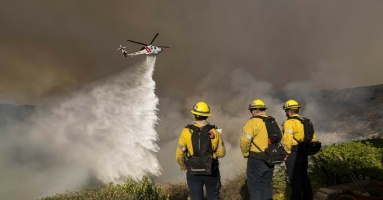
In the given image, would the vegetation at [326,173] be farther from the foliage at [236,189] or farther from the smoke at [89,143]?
the smoke at [89,143]

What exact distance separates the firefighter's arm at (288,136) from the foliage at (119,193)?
405cm

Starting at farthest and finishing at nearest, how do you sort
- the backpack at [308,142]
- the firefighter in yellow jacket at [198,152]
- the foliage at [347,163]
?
1. the foliage at [347,163]
2. the backpack at [308,142]
3. the firefighter in yellow jacket at [198,152]

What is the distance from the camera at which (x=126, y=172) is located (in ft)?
115

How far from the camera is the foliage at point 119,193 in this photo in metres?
7.17

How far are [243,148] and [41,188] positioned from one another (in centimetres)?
6248

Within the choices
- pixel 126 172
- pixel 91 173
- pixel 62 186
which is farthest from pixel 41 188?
pixel 126 172

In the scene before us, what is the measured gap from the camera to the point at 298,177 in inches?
275

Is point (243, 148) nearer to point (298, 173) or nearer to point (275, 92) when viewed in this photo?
point (298, 173)

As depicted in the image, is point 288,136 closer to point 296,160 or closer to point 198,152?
point 296,160

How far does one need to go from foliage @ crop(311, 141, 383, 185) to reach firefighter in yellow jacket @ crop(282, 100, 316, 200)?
962 millimetres

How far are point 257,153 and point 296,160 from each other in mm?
1286

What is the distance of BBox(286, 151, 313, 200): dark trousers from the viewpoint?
693 cm

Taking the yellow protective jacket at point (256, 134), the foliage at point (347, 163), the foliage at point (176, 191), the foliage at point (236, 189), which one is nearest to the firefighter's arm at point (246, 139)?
the yellow protective jacket at point (256, 134)

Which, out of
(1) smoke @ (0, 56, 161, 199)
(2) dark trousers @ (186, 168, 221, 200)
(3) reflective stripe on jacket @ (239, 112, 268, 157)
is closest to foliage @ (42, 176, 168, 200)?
(2) dark trousers @ (186, 168, 221, 200)
